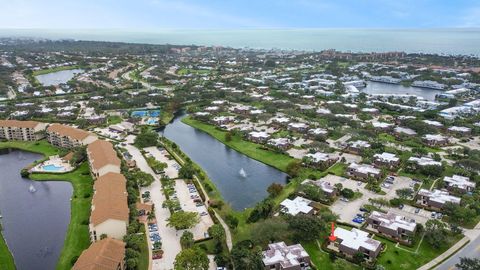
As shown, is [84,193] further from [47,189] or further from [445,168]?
[445,168]

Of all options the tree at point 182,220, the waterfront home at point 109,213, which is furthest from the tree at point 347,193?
the waterfront home at point 109,213

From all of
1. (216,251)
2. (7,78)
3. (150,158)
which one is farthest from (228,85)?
(216,251)

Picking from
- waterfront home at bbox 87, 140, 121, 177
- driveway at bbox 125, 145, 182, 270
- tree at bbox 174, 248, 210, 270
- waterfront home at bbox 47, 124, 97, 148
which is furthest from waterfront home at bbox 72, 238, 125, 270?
waterfront home at bbox 47, 124, 97, 148

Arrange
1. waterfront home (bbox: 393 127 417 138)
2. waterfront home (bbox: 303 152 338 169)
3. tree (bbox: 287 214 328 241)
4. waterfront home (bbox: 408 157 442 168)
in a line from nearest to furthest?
tree (bbox: 287 214 328 241) < waterfront home (bbox: 408 157 442 168) < waterfront home (bbox: 303 152 338 169) < waterfront home (bbox: 393 127 417 138)

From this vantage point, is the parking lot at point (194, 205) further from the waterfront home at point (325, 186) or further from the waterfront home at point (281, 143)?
the waterfront home at point (281, 143)

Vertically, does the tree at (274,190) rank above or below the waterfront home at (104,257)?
below

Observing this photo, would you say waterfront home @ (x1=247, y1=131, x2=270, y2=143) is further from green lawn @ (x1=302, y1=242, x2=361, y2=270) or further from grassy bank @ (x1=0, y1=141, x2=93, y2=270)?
green lawn @ (x1=302, y1=242, x2=361, y2=270)
